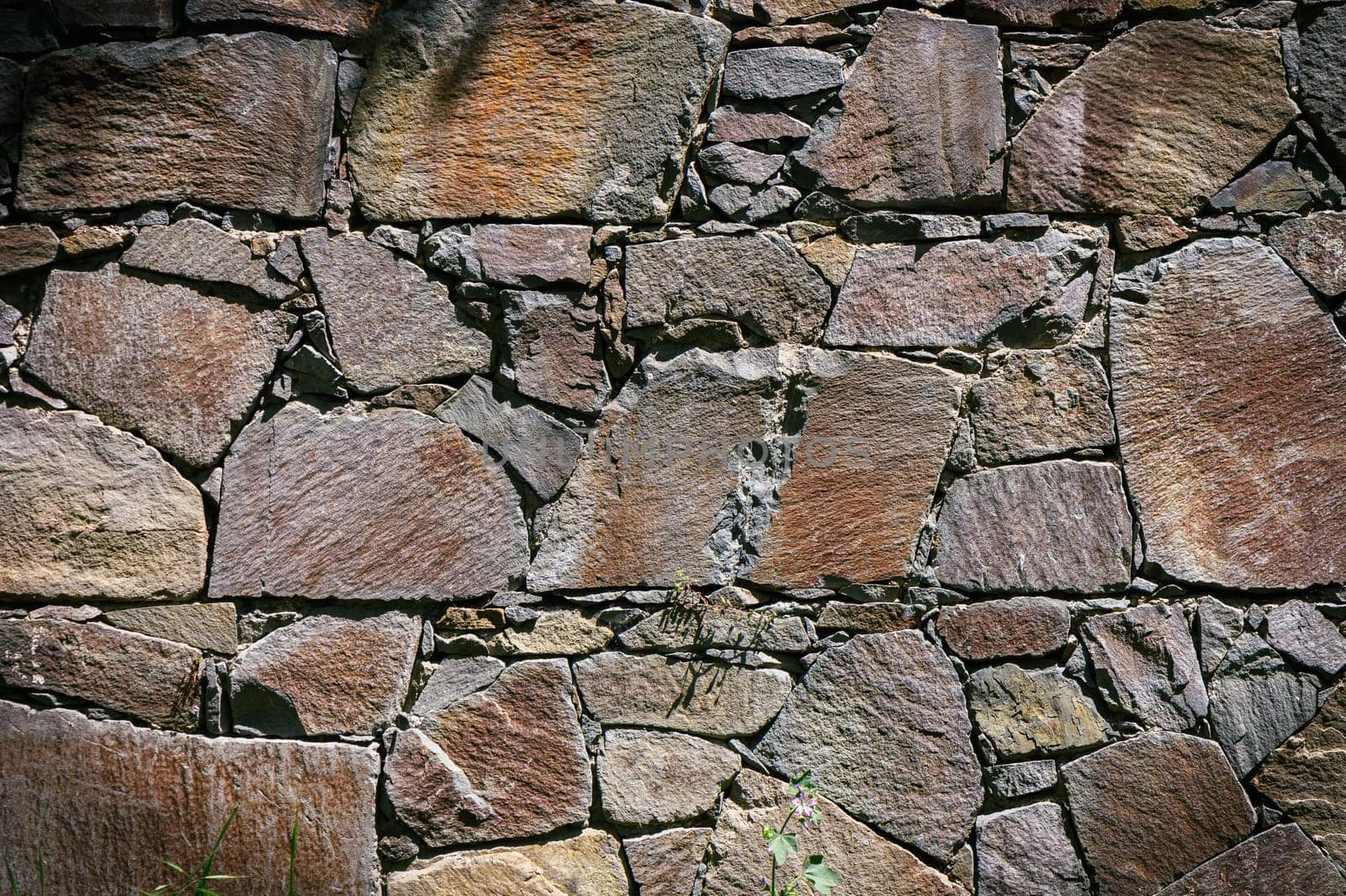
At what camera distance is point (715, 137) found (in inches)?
67.3

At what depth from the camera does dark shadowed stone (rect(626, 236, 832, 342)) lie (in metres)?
1.69

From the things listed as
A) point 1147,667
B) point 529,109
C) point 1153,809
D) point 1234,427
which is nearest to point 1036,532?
point 1147,667

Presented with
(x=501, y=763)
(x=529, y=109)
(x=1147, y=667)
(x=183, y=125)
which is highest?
(x=529, y=109)

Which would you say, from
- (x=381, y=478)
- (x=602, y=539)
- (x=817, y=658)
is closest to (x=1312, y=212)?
(x=817, y=658)

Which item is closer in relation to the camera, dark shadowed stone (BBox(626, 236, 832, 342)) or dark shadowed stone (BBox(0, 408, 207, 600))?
dark shadowed stone (BBox(0, 408, 207, 600))

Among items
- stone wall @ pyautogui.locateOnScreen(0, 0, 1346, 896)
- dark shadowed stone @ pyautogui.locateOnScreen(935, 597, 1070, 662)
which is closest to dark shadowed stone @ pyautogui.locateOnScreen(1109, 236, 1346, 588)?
stone wall @ pyautogui.locateOnScreen(0, 0, 1346, 896)

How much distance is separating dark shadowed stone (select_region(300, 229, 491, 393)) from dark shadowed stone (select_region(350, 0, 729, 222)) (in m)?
0.09

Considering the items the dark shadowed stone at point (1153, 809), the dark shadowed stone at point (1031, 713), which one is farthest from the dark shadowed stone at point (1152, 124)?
the dark shadowed stone at point (1153, 809)

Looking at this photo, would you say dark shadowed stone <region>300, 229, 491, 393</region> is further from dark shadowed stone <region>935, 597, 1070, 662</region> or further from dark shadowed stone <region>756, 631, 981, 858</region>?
dark shadowed stone <region>935, 597, 1070, 662</region>

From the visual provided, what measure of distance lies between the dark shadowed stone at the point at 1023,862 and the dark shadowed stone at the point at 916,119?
120cm

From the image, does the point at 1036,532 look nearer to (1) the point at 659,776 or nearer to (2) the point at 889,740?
(2) the point at 889,740

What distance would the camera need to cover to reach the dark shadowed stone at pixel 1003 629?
169 cm

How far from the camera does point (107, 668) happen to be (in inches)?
62.3

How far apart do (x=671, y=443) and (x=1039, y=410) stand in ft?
2.33
